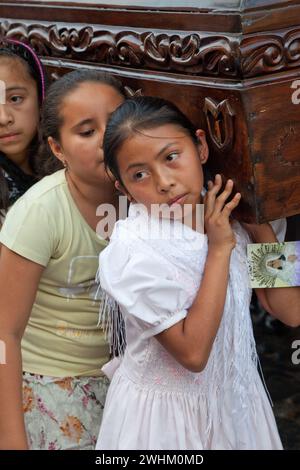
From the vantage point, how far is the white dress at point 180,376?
2.30 metres

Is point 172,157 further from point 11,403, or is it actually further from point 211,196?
point 11,403

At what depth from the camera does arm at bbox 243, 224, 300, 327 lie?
2.53 meters

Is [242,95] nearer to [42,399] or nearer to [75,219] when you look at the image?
[75,219]

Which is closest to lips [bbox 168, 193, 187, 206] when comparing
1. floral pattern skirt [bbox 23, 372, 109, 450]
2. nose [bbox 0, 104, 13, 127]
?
floral pattern skirt [bbox 23, 372, 109, 450]

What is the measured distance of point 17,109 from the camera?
9.95ft

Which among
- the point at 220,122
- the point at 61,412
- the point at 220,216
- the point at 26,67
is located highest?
the point at 26,67

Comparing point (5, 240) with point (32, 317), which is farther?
point (32, 317)

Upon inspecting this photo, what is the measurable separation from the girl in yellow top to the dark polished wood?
22 centimetres

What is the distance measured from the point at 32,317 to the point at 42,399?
0.82 feet

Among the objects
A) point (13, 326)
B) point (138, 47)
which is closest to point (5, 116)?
point (138, 47)

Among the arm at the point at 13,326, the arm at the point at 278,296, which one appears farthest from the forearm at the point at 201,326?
the arm at the point at 13,326

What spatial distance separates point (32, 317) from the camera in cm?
279

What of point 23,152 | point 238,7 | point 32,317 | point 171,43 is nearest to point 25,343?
point 32,317

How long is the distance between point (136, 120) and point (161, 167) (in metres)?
0.14
